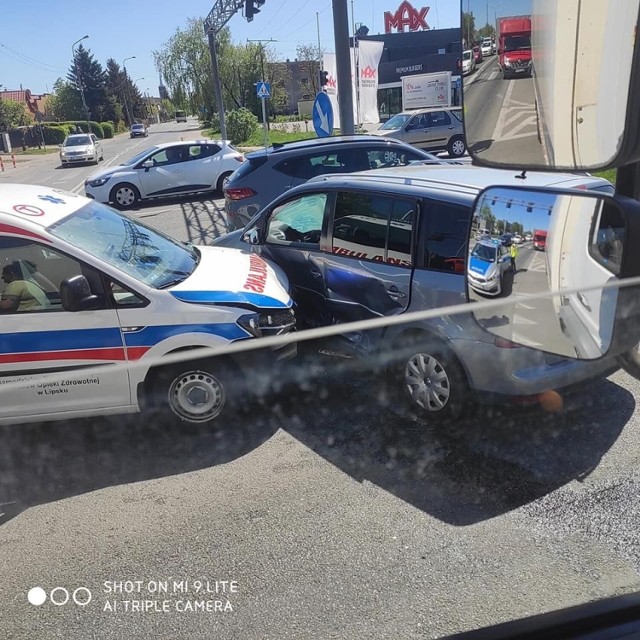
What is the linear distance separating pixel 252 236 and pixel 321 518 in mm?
3130

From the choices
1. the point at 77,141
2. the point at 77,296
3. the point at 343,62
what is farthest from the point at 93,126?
the point at 77,296

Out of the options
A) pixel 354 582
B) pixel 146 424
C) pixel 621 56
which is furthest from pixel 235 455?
pixel 621 56

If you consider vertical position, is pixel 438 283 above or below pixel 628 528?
above

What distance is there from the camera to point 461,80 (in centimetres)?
156

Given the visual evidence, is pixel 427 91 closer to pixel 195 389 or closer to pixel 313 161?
pixel 313 161

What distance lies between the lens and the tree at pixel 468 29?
146 centimetres

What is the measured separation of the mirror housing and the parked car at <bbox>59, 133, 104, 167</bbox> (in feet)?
94.9

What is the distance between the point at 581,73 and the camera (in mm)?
1287

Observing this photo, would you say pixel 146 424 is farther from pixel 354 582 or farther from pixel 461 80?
pixel 461 80

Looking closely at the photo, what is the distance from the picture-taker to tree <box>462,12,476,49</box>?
146 centimetres

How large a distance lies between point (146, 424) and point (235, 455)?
690mm

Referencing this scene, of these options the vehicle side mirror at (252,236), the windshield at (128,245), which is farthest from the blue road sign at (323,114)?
the windshield at (128,245)

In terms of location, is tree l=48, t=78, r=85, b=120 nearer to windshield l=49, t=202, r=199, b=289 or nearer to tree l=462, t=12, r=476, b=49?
windshield l=49, t=202, r=199, b=289

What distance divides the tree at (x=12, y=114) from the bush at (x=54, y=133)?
362cm
